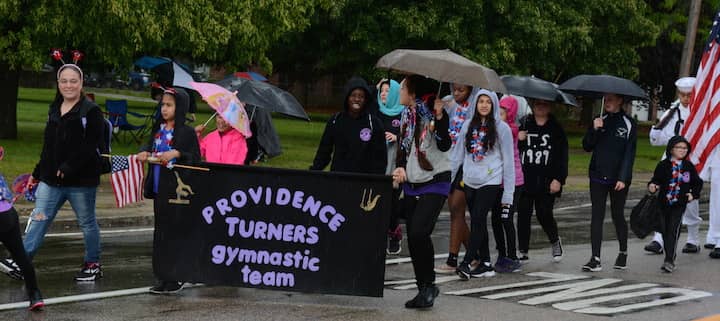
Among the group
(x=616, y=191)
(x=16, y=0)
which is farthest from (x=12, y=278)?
(x=16, y=0)

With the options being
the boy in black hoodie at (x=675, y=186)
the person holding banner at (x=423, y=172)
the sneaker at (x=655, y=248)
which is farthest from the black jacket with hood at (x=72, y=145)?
the sneaker at (x=655, y=248)

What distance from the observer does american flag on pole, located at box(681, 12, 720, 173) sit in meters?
13.3

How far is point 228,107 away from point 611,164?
3684 mm

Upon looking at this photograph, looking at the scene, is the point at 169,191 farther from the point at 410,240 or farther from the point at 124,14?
the point at 124,14

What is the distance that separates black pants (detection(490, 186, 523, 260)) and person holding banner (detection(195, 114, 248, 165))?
234 cm

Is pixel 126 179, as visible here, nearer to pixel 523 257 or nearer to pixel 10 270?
pixel 10 270

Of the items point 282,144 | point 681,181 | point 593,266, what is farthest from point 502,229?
point 282,144

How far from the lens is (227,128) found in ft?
33.0

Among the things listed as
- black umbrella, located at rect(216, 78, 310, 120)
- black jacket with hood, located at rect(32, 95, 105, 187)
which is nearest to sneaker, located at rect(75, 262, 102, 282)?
black jacket with hood, located at rect(32, 95, 105, 187)

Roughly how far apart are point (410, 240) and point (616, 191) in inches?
130

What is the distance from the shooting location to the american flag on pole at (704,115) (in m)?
13.3

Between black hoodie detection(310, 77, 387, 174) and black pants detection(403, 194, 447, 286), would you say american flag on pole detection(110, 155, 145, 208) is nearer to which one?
black hoodie detection(310, 77, 387, 174)

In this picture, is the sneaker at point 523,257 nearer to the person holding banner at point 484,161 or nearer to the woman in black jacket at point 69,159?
the person holding banner at point 484,161

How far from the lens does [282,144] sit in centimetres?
3056
